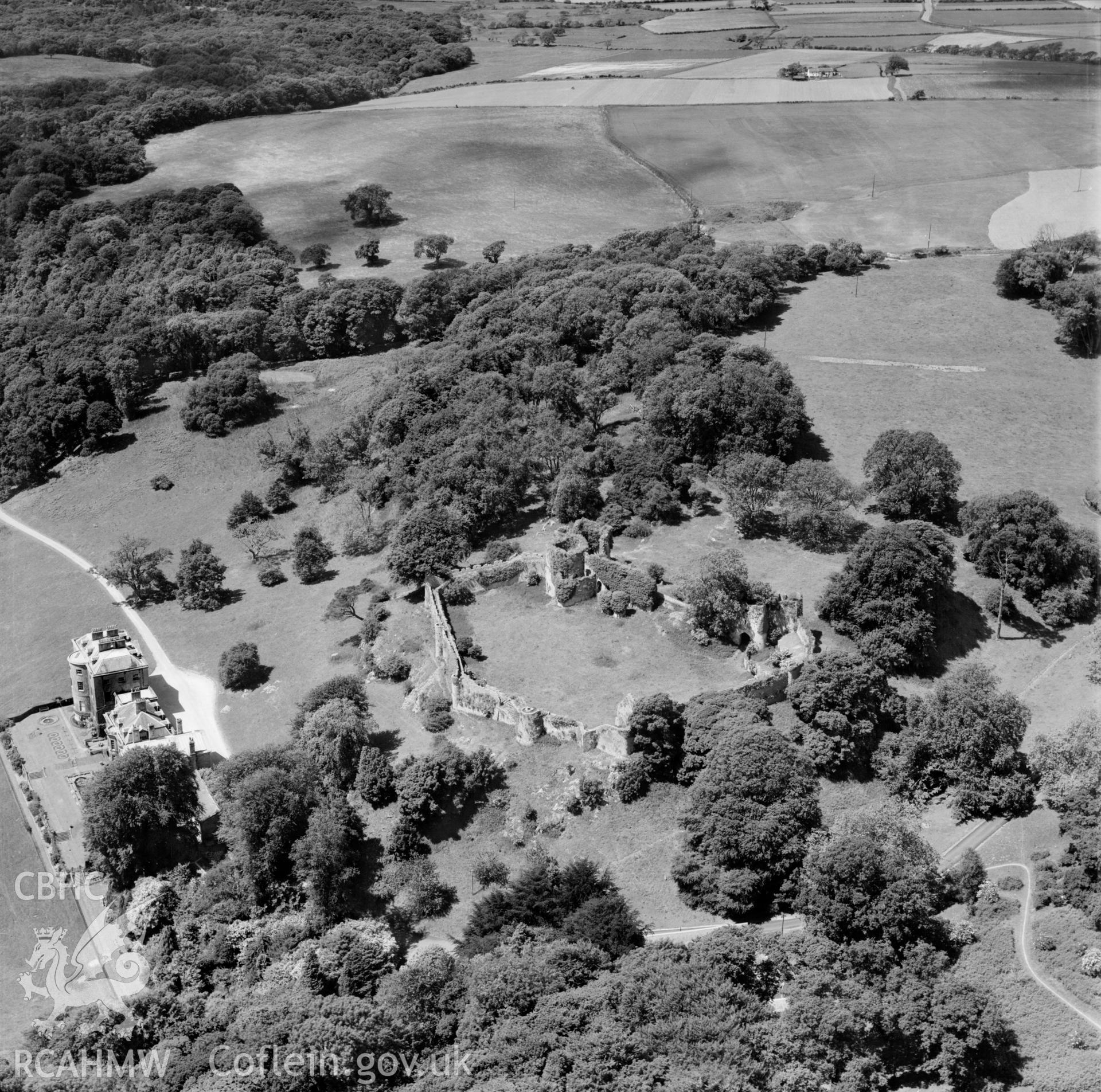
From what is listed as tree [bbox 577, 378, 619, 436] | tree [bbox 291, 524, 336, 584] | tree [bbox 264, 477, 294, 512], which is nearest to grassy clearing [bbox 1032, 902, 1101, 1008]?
tree [bbox 577, 378, 619, 436]

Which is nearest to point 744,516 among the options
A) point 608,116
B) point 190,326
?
point 190,326

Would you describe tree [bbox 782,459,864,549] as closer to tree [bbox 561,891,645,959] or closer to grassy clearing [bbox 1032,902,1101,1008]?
grassy clearing [bbox 1032,902,1101,1008]

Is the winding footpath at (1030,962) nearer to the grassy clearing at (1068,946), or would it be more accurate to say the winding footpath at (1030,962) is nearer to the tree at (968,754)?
the grassy clearing at (1068,946)

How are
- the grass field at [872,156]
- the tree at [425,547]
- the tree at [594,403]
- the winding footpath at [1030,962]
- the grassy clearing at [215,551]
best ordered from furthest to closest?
the grass field at [872,156]
the tree at [594,403]
the tree at [425,547]
the grassy clearing at [215,551]
the winding footpath at [1030,962]

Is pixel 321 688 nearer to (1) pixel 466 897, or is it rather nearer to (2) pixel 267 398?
(1) pixel 466 897

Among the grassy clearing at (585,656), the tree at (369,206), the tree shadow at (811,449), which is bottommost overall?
the grassy clearing at (585,656)

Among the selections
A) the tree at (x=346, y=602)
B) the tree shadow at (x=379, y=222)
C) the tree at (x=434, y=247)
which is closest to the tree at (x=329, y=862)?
the tree at (x=346, y=602)

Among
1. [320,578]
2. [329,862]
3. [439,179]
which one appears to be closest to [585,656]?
[329,862]

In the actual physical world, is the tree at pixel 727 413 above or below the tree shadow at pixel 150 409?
above

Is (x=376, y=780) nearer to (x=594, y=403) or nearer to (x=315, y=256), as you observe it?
(x=594, y=403)
